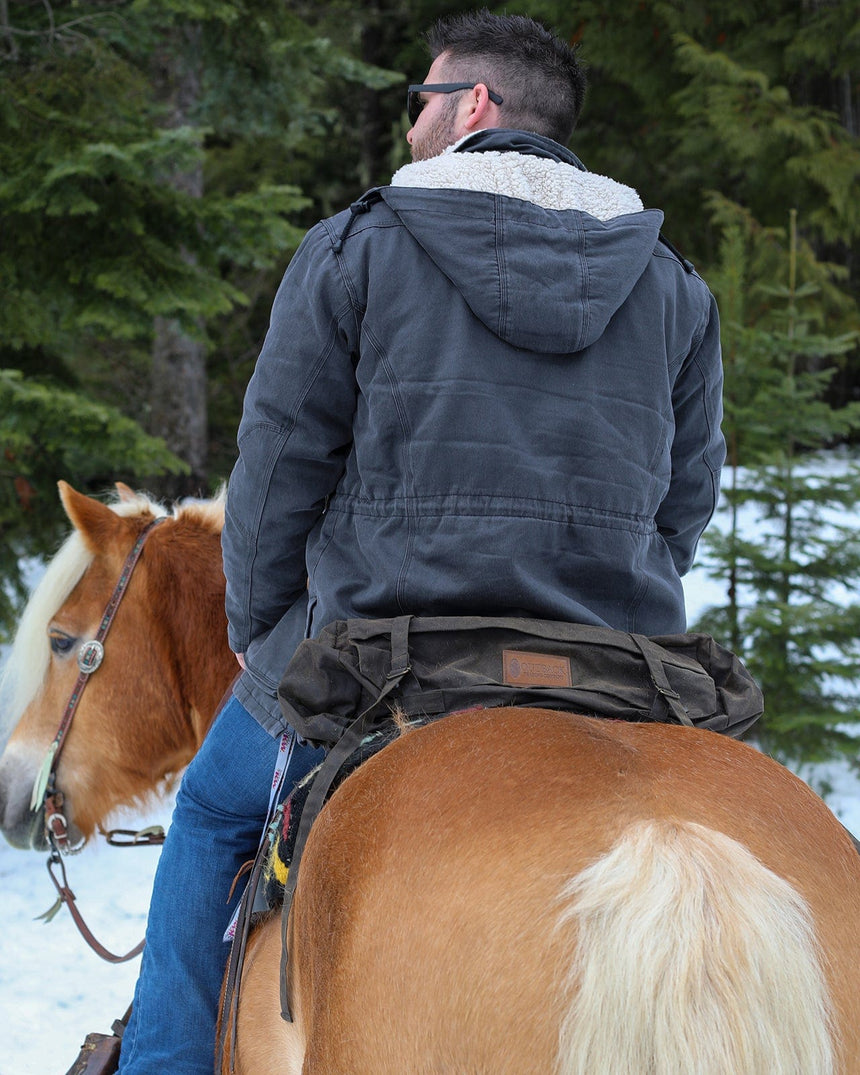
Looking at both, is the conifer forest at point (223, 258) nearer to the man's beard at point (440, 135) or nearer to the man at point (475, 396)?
the man's beard at point (440, 135)

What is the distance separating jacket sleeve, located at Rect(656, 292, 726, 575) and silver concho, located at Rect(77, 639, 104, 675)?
1.49 metres

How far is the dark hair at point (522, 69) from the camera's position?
6.20 feet

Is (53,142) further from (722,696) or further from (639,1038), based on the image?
(639,1038)

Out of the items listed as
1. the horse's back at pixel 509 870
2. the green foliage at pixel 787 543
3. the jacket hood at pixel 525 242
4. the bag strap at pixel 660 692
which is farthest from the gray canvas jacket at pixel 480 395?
the green foliage at pixel 787 543

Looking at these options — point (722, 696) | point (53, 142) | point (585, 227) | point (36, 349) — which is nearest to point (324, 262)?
point (585, 227)

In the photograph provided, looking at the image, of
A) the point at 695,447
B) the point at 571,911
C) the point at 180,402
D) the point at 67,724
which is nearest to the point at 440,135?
the point at 695,447

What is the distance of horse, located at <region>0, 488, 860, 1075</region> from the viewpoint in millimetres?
1017

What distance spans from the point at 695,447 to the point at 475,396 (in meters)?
0.69

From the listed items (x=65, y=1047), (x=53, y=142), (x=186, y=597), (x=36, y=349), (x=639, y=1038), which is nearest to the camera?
(x=639, y=1038)

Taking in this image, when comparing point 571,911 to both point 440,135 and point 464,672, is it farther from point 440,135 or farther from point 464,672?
point 440,135

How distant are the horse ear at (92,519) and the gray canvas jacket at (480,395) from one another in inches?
37.6

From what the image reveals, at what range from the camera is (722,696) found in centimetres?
165

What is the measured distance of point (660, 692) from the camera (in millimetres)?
1533

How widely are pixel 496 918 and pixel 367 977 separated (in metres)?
0.20
